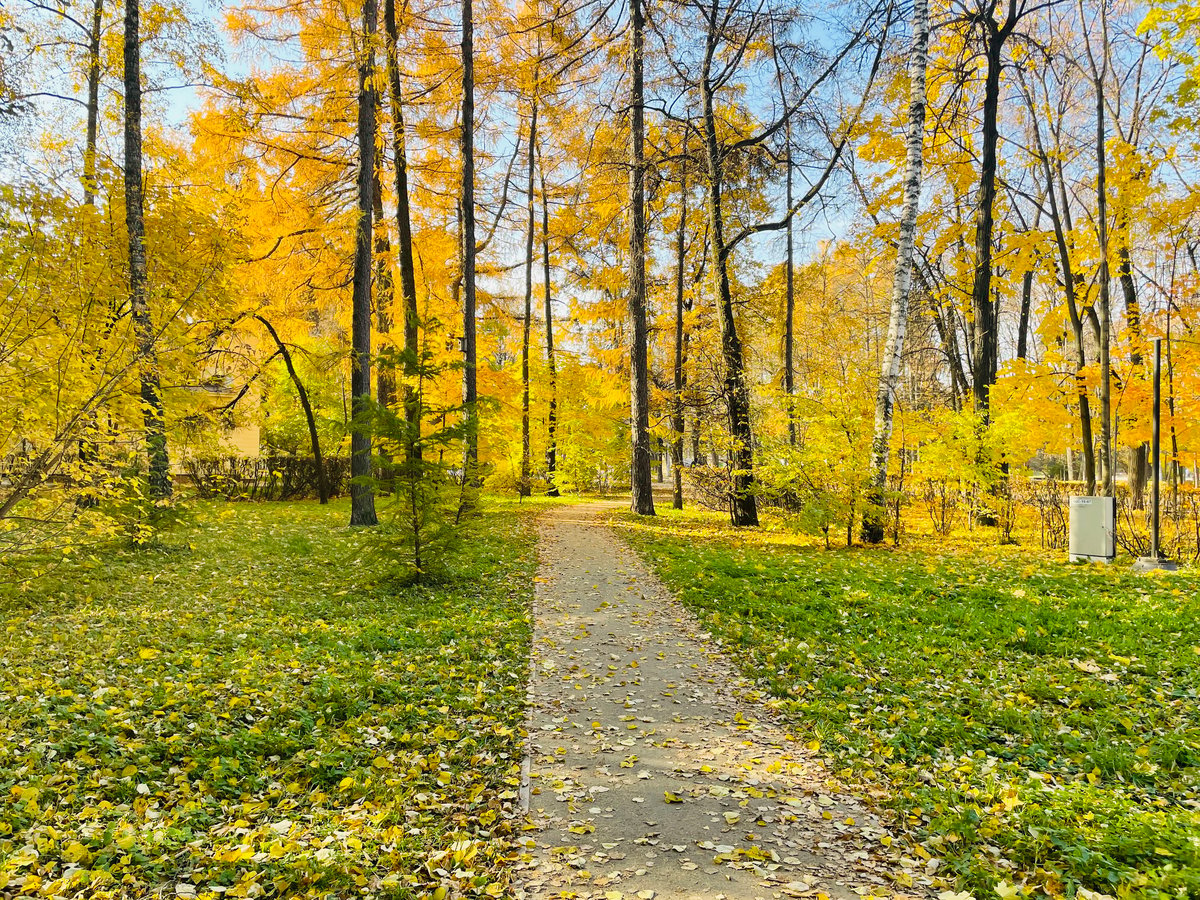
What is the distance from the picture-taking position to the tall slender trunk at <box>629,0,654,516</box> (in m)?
13.1

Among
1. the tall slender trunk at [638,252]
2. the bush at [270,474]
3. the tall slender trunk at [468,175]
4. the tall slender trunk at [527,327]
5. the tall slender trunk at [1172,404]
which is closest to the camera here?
the tall slender trunk at [1172,404]

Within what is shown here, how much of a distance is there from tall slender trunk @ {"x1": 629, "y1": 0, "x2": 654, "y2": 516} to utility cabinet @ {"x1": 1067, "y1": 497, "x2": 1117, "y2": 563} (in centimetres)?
778

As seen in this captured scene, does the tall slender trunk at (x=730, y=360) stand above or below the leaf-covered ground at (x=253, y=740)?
above

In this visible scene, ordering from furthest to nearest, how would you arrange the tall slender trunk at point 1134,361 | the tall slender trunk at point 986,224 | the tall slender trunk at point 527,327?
1. the tall slender trunk at point 527,327
2. the tall slender trunk at point 1134,361
3. the tall slender trunk at point 986,224

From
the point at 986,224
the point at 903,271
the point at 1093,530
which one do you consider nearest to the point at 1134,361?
the point at 986,224

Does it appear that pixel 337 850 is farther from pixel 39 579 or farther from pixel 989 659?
pixel 39 579

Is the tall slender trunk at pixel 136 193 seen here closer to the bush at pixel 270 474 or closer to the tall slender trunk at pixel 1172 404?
the bush at pixel 270 474

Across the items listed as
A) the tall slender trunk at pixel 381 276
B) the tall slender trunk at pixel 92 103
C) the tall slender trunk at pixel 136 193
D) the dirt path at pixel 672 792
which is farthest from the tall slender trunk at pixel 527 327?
the dirt path at pixel 672 792

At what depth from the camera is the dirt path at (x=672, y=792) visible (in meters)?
2.64

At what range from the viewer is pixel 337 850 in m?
2.73

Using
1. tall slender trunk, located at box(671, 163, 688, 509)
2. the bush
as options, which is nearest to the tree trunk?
the bush

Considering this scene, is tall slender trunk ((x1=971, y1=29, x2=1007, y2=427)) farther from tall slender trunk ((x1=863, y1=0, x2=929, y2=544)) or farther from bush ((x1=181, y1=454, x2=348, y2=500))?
bush ((x1=181, y1=454, x2=348, y2=500))

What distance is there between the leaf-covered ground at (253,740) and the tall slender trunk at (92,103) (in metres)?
6.19

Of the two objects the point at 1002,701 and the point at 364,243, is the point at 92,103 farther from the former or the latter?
the point at 1002,701
